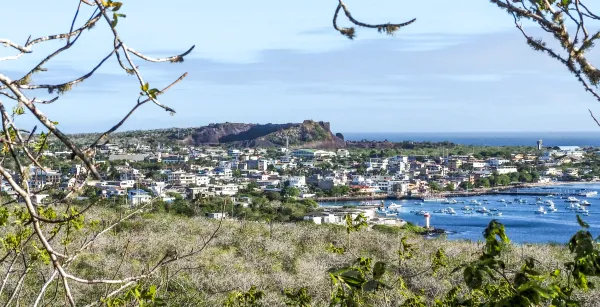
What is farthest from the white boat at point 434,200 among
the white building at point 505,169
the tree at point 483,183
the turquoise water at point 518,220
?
the white building at point 505,169

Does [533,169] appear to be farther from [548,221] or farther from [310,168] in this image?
[548,221]

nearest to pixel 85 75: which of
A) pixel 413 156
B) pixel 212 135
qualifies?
pixel 413 156

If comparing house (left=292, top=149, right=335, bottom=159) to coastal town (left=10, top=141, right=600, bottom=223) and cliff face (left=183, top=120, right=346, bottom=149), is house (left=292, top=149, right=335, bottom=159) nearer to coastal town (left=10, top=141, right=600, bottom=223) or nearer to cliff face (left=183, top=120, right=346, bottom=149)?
coastal town (left=10, top=141, right=600, bottom=223)

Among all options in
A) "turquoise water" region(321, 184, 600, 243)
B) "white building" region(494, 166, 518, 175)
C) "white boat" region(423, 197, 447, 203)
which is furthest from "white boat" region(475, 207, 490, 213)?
"white building" region(494, 166, 518, 175)

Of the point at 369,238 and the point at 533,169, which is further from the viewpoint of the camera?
the point at 533,169

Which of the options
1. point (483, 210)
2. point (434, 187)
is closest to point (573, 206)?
point (483, 210)

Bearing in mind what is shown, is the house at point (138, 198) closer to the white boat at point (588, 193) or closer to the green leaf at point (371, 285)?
the green leaf at point (371, 285)

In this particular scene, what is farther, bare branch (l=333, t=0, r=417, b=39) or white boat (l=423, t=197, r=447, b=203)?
white boat (l=423, t=197, r=447, b=203)
